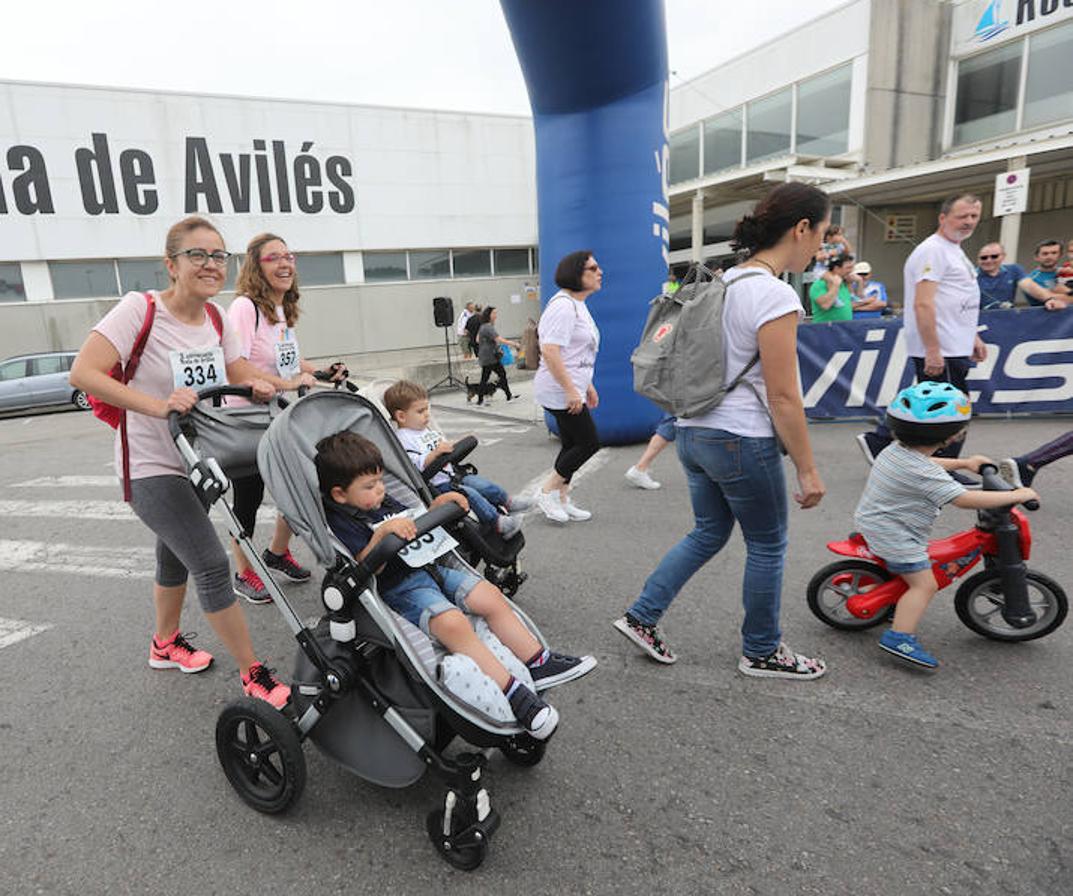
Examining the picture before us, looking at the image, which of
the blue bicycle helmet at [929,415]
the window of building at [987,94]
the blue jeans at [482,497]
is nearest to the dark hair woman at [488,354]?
the blue jeans at [482,497]

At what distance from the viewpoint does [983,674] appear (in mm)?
2826

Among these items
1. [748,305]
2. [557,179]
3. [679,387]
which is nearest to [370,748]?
[679,387]

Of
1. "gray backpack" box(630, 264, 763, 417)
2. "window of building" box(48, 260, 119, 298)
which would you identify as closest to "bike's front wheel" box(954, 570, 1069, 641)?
"gray backpack" box(630, 264, 763, 417)

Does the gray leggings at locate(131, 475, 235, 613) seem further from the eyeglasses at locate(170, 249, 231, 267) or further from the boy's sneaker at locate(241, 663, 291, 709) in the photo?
the eyeglasses at locate(170, 249, 231, 267)

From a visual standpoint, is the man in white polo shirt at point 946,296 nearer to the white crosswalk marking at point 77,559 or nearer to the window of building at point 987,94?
the white crosswalk marking at point 77,559

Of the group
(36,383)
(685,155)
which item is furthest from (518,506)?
(685,155)

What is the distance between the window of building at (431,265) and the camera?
68.2 ft

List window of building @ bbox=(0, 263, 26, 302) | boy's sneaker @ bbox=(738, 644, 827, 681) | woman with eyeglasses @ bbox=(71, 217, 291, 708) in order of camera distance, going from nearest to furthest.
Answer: woman with eyeglasses @ bbox=(71, 217, 291, 708) → boy's sneaker @ bbox=(738, 644, 827, 681) → window of building @ bbox=(0, 263, 26, 302)

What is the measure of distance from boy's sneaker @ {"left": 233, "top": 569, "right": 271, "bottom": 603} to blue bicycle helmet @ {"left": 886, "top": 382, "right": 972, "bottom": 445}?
134 inches

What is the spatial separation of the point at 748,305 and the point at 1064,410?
671 centimetres

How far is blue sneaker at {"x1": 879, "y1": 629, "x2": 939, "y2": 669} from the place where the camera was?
2.82 metres

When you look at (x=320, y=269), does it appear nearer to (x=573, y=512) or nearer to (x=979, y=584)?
(x=573, y=512)

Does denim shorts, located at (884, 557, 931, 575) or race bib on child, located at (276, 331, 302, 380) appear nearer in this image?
denim shorts, located at (884, 557, 931, 575)

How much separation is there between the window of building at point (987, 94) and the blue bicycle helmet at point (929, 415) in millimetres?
17838
